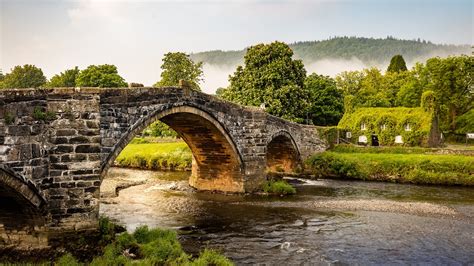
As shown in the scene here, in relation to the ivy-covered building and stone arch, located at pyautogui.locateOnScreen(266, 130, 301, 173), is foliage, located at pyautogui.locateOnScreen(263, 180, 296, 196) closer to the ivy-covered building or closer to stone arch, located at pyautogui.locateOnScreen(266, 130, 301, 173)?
stone arch, located at pyautogui.locateOnScreen(266, 130, 301, 173)

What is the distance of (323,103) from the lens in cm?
6247

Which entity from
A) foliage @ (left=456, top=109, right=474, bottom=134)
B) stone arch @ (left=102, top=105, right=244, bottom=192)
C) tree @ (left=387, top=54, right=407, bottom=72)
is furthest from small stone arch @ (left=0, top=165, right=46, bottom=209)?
tree @ (left=387, top=54, right=407, bottom=72)

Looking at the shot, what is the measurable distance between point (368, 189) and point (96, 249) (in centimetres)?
2161

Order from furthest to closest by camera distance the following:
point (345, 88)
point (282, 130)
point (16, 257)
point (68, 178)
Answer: point (345, 88) < point (282, 130) < point (68, 178) < point (16, 257)

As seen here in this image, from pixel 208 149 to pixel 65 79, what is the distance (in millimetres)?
53590

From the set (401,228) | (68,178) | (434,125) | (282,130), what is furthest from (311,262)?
(434,125)

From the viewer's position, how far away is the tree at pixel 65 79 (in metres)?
71.9

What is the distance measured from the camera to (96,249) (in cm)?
1428

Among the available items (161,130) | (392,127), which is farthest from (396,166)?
(161,130)

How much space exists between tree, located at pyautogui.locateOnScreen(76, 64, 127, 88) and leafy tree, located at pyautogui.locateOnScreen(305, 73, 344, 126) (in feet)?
90.7

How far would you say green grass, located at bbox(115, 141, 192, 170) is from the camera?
133 ft

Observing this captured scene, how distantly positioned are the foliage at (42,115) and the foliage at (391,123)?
119 feet

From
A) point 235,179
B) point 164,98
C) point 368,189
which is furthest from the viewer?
point 368,189

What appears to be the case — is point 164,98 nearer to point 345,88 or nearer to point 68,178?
point 68,178
